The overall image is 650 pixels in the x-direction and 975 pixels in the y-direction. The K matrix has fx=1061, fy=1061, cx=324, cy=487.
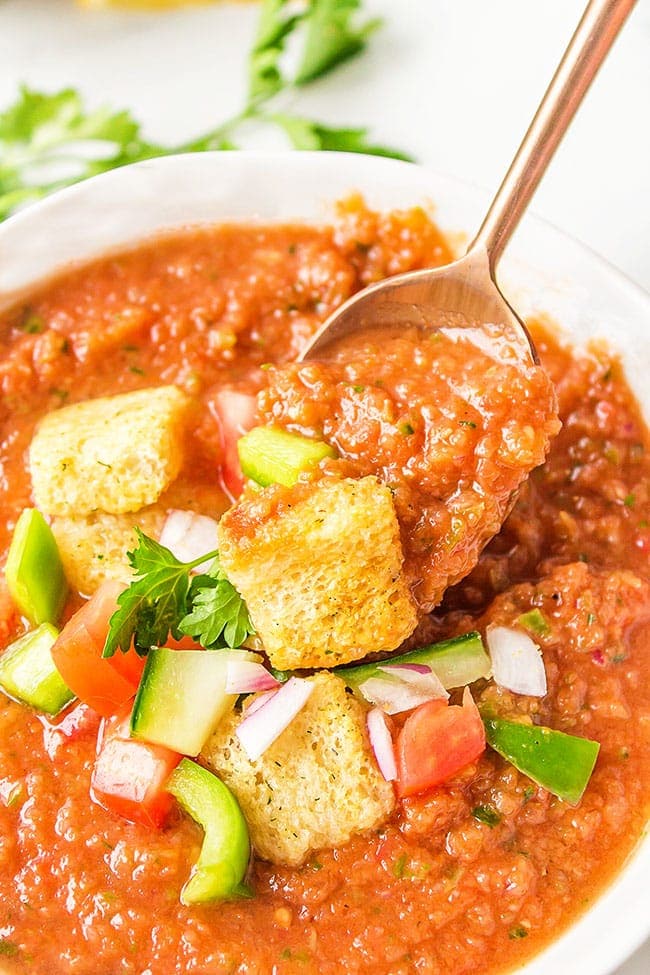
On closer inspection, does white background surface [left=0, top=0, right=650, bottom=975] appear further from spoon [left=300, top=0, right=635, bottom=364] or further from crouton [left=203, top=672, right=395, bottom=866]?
crouton [left=203, top=672, right=395, bottom=866]

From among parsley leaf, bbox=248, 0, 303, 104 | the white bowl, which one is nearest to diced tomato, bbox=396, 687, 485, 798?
the white bowl

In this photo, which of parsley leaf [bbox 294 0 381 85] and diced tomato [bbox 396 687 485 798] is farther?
parsley leaf [bbox 294 0 381 85]

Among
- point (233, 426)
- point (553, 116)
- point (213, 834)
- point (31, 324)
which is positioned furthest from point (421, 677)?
point (31, 324)

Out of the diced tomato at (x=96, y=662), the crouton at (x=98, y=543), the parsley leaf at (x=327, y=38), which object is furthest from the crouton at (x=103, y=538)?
the parsley leaf at (x=327, y=38)

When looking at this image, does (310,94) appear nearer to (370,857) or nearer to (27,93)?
(27,93)

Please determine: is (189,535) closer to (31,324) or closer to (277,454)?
(277,454)

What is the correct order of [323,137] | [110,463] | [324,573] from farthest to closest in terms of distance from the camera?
[323,137]
[110,463]
[324,573]
